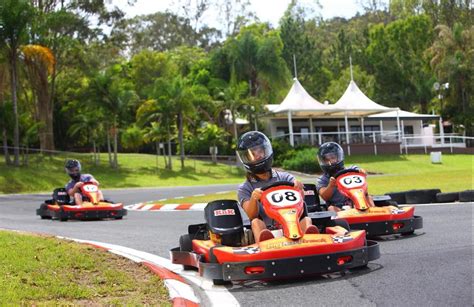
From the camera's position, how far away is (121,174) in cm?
3603

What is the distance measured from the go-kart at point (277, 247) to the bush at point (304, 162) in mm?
28617

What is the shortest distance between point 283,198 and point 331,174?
11.2 feet

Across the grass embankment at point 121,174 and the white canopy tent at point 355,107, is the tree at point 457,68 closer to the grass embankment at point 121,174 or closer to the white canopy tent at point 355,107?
the white canopy tent at point 355,107

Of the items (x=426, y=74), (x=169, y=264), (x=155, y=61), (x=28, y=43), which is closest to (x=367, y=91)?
(x=426, y=74)

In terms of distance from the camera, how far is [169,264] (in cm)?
796

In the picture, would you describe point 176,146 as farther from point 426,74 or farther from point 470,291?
point 470,291

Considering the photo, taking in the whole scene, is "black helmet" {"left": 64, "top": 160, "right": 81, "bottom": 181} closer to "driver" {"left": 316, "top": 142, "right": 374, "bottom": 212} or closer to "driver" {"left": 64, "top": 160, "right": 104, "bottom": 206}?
"driver" {"left": 64, "top": 160, "right": 104, "bottom": 206}

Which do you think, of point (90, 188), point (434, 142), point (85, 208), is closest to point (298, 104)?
point (434, 142)

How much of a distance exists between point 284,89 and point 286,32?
14.2 metres

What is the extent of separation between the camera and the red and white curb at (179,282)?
5668 mm

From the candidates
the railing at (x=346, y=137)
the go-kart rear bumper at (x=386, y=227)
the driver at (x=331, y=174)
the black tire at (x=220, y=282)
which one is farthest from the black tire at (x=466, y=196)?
the railing at (x=346, y=137)

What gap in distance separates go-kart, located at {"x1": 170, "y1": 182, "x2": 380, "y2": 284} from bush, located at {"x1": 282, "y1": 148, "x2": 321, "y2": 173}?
2862 centimetres

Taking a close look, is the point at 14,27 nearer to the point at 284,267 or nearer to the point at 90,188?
the point at 90,188

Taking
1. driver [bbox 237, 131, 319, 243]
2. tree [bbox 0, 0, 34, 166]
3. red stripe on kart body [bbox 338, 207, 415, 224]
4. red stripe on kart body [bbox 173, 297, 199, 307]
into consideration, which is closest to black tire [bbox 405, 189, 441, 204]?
red stripe on kart body [bbox 338, 207, 415, 224]
